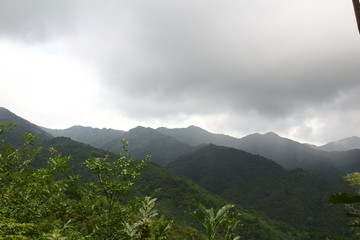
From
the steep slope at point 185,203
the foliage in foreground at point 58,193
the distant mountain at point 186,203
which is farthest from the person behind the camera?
the distant mountain at point 186,203

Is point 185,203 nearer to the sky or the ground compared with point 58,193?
nearer to the ground

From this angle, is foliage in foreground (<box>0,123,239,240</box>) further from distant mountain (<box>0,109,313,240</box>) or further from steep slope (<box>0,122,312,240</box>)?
distant mountain (<box>0,109,313,240</box>)

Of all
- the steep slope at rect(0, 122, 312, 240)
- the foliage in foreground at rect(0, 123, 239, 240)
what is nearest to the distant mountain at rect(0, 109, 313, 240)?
the steep slope at rect(0, 122, 312, 240)

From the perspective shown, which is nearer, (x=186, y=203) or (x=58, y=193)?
(x=58, y=193)

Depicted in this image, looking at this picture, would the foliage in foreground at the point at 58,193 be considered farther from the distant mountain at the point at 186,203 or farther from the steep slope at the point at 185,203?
the distant mountain at the point at 186,203

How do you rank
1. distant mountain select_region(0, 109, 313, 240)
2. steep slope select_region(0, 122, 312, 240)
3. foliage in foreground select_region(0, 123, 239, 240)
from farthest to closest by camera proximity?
distant mountain select_region(0, 109, 313, 240) < steep slope select_region(0, 122, 312, 240) < foliage in foreground select_region(0, 123, 239, 240)

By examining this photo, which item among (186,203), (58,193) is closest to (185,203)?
(186,203)

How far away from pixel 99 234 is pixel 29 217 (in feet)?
5.98

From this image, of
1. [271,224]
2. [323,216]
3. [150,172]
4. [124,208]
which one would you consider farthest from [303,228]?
[124,208]

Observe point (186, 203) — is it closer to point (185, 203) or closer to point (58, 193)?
point (185, 203)

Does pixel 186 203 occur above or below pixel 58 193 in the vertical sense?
below

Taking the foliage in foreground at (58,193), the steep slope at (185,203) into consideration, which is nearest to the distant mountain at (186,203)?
the steep slope at (185,203)

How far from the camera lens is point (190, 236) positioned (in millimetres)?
2496

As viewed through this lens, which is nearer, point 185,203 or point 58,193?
point 58,193
